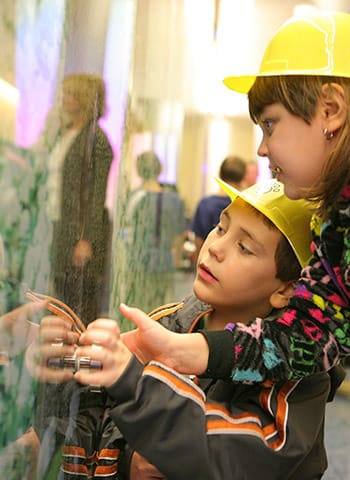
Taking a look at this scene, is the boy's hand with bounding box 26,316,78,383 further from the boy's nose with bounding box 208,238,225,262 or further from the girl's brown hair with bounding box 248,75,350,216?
the girl's brown hair with bounding box 248,75,350,216

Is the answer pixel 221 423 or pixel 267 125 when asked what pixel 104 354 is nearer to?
pixel 221 423

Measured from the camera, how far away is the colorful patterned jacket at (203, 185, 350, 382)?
0.97m

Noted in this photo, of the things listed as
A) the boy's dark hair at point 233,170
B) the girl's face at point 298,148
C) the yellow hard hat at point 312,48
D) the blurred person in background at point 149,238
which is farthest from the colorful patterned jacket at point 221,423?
the boy's dark hair at point 233,170

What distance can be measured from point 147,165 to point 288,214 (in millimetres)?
1265

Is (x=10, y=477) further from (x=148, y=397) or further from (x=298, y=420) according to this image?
(x=298, y=420)

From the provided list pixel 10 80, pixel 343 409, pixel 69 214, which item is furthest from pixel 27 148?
pixel 343 409

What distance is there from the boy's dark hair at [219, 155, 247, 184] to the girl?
8.36ft

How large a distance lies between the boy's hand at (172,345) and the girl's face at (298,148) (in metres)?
0.32

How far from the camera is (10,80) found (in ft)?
2.21

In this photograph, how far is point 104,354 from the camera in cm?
82

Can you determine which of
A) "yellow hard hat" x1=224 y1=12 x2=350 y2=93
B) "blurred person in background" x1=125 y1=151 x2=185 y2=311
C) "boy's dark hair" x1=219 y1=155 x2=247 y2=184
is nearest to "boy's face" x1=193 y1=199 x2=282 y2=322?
"yellow hard hat" x1=224 y1=12 x2=350 y2=93

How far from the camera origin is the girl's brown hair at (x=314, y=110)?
1044 mm

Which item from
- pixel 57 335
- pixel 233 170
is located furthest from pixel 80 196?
pixel 233 170

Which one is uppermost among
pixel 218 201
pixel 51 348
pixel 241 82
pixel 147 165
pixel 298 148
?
pixel 241 82
